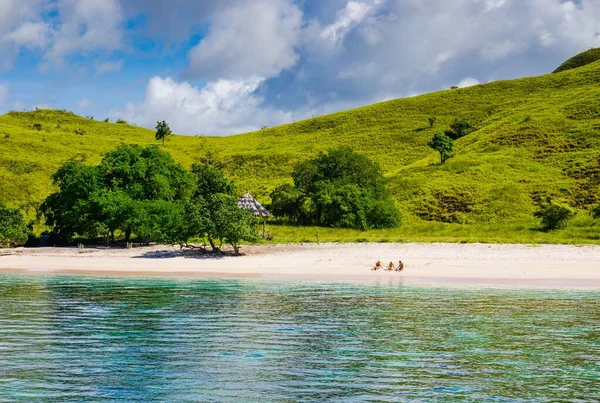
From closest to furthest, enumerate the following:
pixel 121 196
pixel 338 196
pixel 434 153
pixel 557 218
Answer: pixel 121 196 → pixel 557 218 → pixel 338 196 → pixel 434 153

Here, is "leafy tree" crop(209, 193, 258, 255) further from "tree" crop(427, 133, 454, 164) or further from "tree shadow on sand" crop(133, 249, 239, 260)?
"tree" crop(427, 133, 454, 164)

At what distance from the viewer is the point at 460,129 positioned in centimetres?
11369

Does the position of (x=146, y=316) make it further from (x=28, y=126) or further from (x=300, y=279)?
(x=28, y=126)

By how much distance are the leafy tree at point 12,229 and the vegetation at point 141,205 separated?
2.36m

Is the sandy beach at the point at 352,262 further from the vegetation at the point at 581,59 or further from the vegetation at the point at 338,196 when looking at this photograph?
the vegetation at the point at 581,59

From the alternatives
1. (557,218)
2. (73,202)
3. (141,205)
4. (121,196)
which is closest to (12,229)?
(73,202)

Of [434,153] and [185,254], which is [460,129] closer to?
[434,153]

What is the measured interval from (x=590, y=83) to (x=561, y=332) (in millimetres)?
113425

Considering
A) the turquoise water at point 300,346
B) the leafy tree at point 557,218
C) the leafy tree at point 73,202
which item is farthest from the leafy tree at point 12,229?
the leafy tree at point 557,218

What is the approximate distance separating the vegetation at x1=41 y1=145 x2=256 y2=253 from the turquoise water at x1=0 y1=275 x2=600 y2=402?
14.6m

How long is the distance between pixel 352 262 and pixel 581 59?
133 meters

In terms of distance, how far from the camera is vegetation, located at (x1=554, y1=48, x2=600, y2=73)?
488ft

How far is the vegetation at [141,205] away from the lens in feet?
139

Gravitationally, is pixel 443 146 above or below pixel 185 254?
above
